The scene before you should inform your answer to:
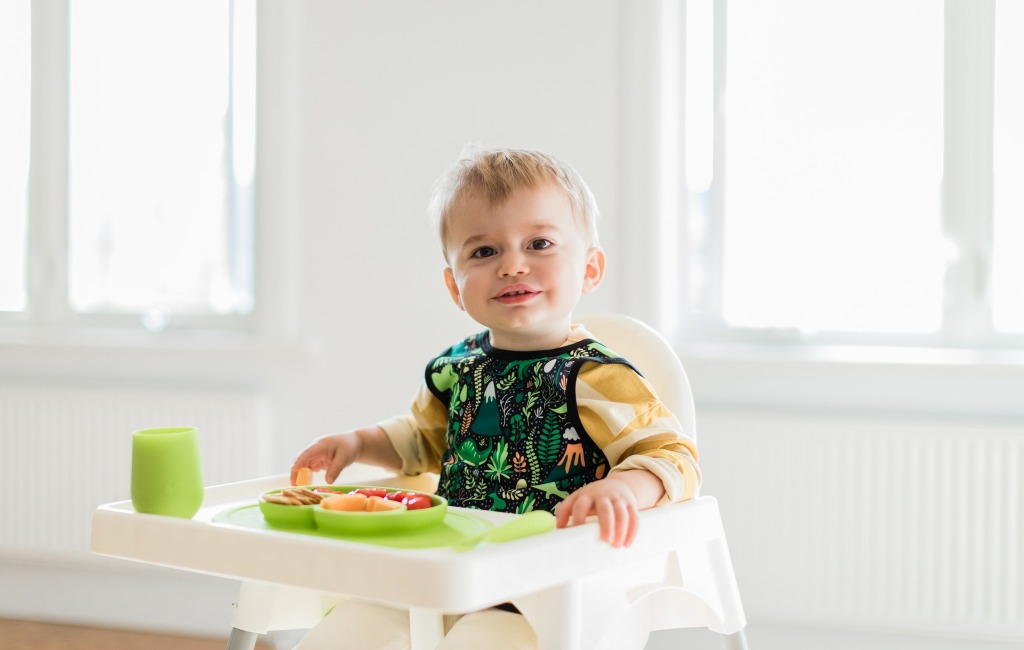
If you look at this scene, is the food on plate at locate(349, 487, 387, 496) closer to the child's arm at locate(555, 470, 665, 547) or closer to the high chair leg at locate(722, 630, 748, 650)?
the child's arm at locate(555, 470, 665, 547)

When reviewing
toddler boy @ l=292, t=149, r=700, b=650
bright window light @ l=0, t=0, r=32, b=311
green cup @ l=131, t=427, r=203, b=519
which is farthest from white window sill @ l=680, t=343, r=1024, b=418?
bright window light @ l=0, t=0, r=32, b=311

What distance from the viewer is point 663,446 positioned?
1.15 metres

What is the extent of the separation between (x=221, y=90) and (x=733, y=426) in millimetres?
1491

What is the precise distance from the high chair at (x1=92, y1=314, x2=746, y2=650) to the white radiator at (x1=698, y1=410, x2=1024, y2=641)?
2.56 ft

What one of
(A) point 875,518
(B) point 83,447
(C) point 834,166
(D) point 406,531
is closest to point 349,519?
(D) point 406,531

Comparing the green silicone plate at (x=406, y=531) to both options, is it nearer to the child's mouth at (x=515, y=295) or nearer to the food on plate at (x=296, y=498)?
the food on plate at (x=296, y=498)

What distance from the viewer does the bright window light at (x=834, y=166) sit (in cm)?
220

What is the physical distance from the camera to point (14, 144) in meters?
2.73

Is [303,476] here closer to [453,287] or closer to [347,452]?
[347,452]

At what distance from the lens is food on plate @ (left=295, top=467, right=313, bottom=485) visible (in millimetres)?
1302

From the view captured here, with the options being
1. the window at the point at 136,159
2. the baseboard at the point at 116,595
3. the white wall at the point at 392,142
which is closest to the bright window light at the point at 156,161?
the window at the point at 136,159

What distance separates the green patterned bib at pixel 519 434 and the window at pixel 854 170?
1041mm

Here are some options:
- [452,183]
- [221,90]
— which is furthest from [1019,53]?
[221,90]

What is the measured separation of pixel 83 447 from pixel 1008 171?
2.14 meters
